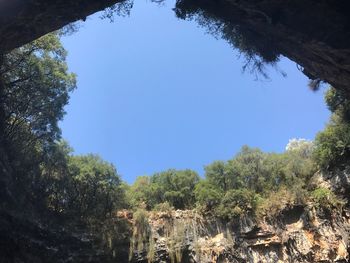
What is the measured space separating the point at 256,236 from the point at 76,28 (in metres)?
11.4

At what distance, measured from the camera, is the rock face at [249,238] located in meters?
17.2

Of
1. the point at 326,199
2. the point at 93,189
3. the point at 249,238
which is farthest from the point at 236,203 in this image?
the point at 93,189

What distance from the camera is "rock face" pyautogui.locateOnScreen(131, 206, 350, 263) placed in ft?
56.3

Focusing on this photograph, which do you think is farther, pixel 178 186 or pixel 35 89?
pixel 178 186

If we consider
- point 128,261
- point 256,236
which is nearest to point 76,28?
point 128,261

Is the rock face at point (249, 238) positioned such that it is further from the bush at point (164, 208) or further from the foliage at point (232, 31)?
the foliage at point (232, 31)

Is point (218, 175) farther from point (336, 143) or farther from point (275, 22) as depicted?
point (275, 22)

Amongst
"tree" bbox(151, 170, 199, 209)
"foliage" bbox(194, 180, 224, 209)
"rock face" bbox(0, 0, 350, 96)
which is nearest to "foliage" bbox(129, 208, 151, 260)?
"tree" bbox(151, 170, 199, 209)

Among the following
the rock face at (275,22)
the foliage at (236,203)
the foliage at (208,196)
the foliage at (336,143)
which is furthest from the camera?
the foliage at (336,143)

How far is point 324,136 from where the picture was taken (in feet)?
65.0

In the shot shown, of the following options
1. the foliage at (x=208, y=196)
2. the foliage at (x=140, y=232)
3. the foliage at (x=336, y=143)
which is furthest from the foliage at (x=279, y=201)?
the foliage at (x=140, y=232)

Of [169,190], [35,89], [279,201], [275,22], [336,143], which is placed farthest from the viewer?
[169,190]

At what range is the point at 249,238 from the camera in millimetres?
18094

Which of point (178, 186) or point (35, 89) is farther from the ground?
point (35, 89)
